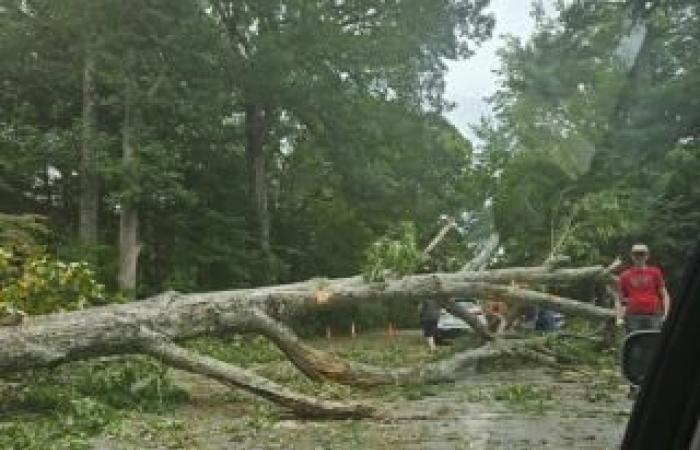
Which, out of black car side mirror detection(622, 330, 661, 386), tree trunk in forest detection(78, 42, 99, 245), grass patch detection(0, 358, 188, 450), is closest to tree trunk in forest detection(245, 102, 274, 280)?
tree trunk in forest detection(78, 42, 99, 245)

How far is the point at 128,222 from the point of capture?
445 inches

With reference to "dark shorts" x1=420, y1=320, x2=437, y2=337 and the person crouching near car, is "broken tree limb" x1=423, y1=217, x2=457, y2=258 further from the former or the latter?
"dark shorts" x1=420, y1=320, x2=437, y2=337

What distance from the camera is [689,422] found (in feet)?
3.85

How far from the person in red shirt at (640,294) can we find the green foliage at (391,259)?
301cm

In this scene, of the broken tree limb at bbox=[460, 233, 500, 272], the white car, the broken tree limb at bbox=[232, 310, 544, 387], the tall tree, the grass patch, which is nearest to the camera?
the grass patch

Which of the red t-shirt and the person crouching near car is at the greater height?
the red t-shirt

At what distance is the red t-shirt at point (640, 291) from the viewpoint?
4310mm

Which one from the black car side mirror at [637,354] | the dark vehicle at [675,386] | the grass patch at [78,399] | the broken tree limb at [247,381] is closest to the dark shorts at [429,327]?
the grass patch at [78,399]

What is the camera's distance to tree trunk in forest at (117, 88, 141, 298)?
9812mm

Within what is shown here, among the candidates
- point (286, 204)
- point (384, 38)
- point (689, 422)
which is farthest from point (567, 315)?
point (689, 422)

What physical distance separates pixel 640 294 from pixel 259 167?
6.35m

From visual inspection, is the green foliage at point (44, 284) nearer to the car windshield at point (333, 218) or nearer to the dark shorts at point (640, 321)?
the car windshield at point (333, 218)

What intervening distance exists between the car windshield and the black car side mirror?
505 millimetres

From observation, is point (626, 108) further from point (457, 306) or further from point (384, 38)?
point (384, 38)
